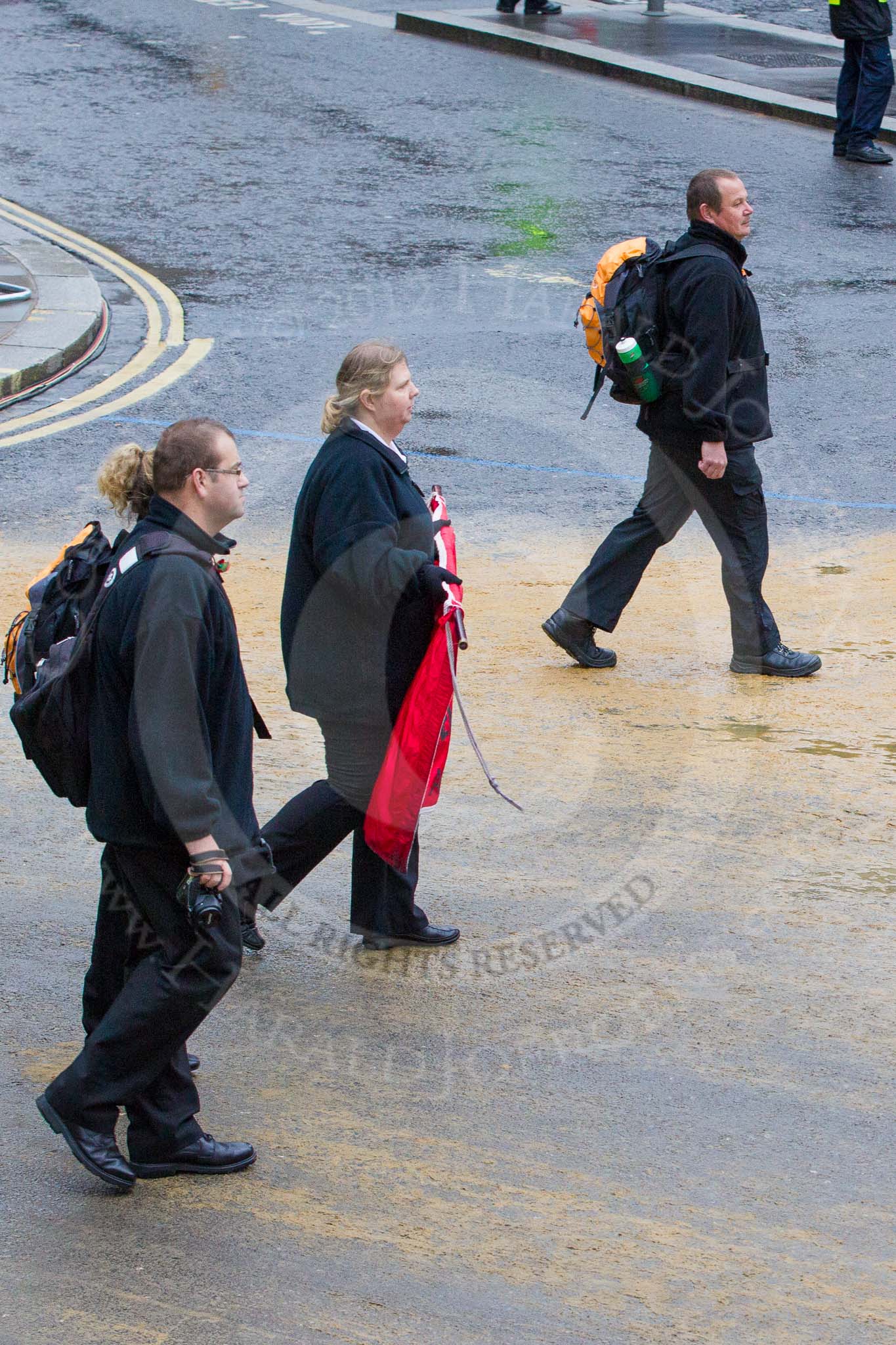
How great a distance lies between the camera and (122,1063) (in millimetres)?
3758

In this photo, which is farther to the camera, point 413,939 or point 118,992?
point 413,939

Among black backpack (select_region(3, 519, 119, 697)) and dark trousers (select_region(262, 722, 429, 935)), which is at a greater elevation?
black backpack (select_region(3, 519, 119, 697))

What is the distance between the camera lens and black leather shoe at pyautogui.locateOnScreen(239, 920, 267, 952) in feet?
15.8

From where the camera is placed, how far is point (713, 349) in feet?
20.6

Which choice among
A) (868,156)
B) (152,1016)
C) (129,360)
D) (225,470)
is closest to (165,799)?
(152,1016)

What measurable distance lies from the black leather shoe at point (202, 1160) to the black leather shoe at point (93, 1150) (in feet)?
0.21

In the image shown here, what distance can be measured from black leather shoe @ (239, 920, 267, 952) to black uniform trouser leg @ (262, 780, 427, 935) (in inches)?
2.9

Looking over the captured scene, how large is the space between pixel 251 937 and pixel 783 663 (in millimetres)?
2738

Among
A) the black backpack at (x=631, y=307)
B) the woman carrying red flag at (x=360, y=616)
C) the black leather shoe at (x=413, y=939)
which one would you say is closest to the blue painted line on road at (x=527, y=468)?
the black backpack at (x=631, y=307)

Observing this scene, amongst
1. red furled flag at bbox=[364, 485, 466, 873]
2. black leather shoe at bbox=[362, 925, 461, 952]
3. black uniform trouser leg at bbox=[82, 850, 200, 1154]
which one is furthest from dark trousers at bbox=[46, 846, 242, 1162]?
black leather shoe at bbox=[362, 925, 461, 952]

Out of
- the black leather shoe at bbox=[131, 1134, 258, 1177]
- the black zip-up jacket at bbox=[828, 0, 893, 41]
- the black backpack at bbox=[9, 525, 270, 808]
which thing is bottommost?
the black leather shoe at bbox=[131, 1134, 258, 1177]

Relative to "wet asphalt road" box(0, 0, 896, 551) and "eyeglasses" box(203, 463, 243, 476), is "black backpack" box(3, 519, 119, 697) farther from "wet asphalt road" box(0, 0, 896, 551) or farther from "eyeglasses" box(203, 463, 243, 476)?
"wet asphalt road" box(0, 0, 896, 551)

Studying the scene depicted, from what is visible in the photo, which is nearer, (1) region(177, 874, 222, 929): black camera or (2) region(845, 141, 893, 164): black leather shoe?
(1) region(177, 874, 222, 929): black camera

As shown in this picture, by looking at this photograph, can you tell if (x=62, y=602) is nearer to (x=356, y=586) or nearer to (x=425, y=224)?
(x=356, y=586)
